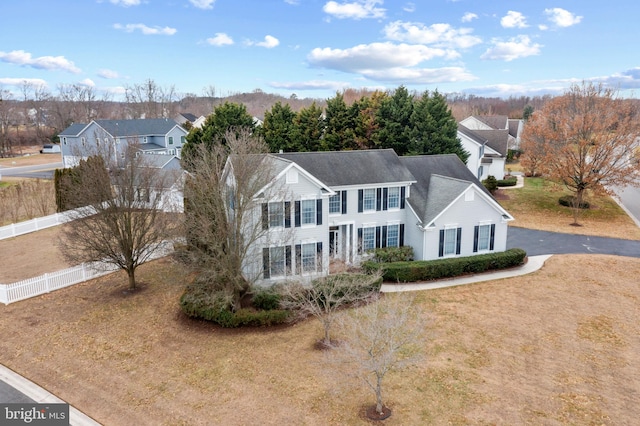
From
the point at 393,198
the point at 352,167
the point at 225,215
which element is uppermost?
the point at 352,167

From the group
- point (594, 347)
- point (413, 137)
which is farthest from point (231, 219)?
point (413, 137)

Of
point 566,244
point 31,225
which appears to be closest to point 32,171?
point 31,225

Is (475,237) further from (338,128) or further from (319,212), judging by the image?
(338,128)

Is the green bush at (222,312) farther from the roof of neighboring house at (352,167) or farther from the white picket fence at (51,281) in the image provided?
the roof of neighboring house at (352,167)

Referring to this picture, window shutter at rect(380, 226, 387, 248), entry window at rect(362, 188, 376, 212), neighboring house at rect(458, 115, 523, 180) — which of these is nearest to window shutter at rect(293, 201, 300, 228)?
entry window at rect(362, 188, 376, 212)

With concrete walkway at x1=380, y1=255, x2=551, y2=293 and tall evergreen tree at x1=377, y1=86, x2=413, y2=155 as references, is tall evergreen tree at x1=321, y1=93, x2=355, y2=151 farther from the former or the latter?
concrete walkway at x1=380, y1=255, x2=551, y2=293

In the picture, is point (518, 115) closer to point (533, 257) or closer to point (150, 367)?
point (533, 257)

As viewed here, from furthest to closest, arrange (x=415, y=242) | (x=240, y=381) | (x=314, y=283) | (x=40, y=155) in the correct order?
1. (x=40, y=155)
2. (x=415, y=242)
3. (x=314, y=283)
4. (x=240, y=381)
